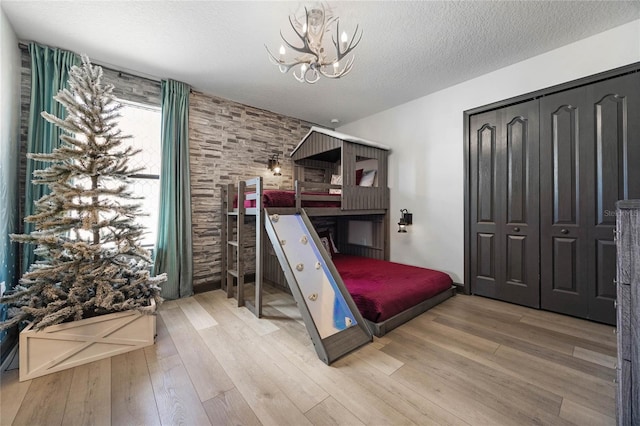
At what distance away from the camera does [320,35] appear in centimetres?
178

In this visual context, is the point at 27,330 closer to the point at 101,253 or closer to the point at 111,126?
the point at 101,253

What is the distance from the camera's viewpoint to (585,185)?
91.8 inches

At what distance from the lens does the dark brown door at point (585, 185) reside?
2.17 m

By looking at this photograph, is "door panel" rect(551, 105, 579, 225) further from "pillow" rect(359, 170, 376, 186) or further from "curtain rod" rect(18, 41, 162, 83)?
"curtain rod" rect(18, 41, 162, 83)

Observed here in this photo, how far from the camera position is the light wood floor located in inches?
50.4

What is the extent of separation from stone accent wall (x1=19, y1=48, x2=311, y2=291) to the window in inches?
6.0

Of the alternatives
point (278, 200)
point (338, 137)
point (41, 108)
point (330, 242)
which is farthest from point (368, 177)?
point (41, 108)

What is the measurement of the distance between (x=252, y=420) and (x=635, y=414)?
1662 mm

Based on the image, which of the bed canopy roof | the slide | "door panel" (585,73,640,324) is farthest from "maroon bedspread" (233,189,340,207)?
"door panel" (585,73,640,324)

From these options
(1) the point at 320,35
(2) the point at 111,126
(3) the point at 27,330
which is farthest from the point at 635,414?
(2) the point at 111,126

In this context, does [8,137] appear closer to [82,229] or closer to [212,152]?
[82,229]

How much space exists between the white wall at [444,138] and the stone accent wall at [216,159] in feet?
6.36

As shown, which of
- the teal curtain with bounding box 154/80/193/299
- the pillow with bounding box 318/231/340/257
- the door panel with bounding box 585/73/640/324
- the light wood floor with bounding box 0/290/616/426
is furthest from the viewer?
the pillow with bounding box 318/231/340/257

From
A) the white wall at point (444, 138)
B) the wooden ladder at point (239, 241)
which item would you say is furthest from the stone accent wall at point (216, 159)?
the white wall at point (444, 138)
